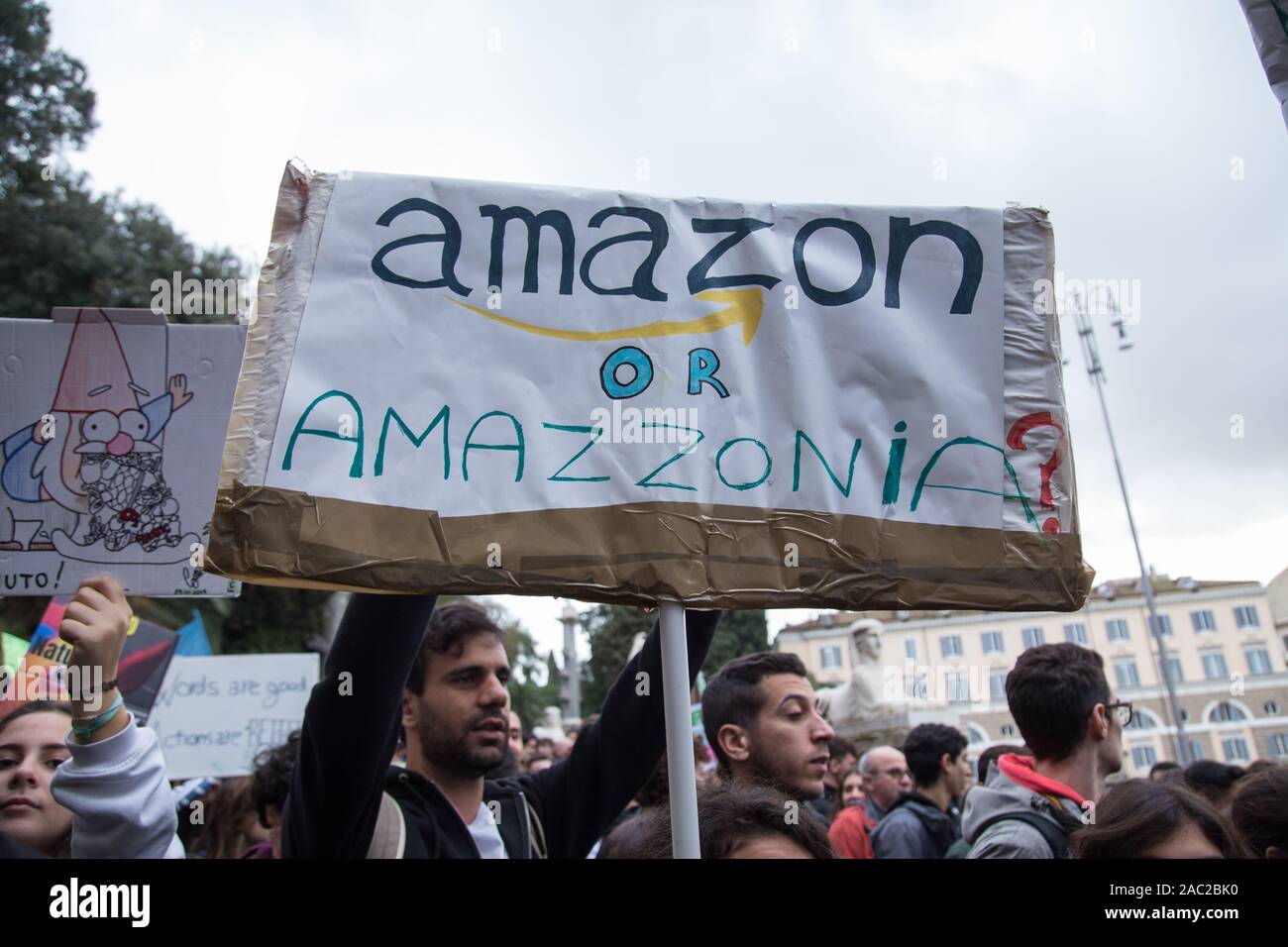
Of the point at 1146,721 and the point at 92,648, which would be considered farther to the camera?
the point at 1146,721

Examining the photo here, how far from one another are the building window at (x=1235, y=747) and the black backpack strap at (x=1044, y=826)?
60.2 m

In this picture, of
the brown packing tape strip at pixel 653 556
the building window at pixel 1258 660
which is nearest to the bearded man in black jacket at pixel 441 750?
the brown packing tape strip at pixel 653 556

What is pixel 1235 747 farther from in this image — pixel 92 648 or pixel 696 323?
pixel 92 648

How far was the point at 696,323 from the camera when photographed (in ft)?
7.38

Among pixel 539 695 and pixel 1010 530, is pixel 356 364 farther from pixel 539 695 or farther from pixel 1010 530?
pixel 539 695

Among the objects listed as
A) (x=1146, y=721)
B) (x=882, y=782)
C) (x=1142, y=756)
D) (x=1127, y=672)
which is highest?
(x=1127, y=672)

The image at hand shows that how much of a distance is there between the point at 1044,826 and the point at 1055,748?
1.64 ft

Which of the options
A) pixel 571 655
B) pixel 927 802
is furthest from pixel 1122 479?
pixel 927 802

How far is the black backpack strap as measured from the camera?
2.56 meters

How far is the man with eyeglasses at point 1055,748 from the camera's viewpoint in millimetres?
2768

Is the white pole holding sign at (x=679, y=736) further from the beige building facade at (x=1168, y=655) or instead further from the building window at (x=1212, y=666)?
the building window at (x=1212, y=666)

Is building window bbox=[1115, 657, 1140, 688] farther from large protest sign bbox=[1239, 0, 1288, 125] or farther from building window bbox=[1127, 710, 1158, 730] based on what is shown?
large protest sign bbox=[1239, 0, 1288, 125]

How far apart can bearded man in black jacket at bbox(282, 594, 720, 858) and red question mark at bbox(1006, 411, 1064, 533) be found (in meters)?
0.91

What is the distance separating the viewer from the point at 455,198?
2250 millimetres
